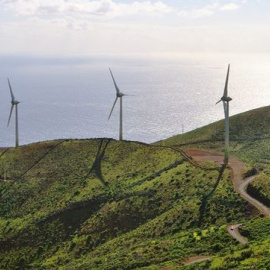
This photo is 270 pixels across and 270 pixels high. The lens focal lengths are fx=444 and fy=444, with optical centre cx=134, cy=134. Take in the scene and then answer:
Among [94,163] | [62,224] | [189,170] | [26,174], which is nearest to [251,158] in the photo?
[189,170]

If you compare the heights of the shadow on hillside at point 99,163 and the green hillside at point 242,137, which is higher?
the green hillside at point 242,137

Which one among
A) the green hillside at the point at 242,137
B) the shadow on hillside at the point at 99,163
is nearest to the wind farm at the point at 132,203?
the shadow on hillside at the point at 99,163

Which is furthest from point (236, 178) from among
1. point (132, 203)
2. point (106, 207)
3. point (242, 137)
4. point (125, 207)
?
point (242, 137)

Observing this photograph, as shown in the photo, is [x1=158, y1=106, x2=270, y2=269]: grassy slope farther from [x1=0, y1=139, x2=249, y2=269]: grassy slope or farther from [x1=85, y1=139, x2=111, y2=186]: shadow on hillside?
[x1=85, y1=139, x2=111, y2=186]: shadow on hillside

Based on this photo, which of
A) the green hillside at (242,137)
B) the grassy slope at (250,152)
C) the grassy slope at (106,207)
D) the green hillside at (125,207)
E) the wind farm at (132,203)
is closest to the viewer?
the grassy slope at (250,152)

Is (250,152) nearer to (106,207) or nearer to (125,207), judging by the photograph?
(125,207)

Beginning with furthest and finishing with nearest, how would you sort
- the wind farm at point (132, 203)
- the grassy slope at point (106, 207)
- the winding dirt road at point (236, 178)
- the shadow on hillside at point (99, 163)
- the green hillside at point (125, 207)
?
1. the shadow on hillside at point (99, 163)
2. the grassy slope at point (106, 207)
3. the winding dirt road at point (236, 178)
4. the wind farm at point (132, 203)
5. the green hillside at point (125, 207)

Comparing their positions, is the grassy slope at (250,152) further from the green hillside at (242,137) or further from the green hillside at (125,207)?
the green hillside at (125,207)

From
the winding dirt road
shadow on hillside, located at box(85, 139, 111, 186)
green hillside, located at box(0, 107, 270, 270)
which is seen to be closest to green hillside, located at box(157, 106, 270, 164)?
green hillside, located at box(0, 107, 270, 270)
